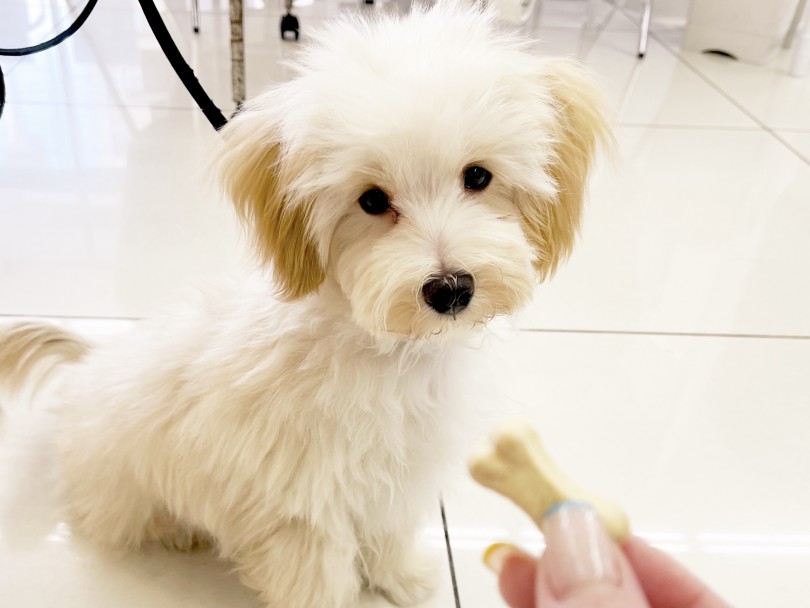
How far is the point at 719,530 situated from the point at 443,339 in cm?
52

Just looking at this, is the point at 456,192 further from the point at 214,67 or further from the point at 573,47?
the point at 573,47

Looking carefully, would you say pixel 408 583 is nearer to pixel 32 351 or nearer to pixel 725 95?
pixel 32 351

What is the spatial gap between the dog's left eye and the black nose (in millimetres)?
98

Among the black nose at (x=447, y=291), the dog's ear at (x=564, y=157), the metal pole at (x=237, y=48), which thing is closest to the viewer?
the black nose at (x=447, y=291)

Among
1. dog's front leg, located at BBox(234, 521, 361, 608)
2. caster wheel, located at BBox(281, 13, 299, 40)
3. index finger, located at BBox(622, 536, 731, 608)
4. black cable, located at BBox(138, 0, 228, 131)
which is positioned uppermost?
black cable, located at BBox(138, 0, 228, 131)

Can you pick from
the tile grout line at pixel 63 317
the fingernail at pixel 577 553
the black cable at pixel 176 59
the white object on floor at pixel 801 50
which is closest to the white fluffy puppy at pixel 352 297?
the fingernail at pixel 577 553

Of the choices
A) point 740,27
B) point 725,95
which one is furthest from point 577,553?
point 740,27

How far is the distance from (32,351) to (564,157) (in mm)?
662

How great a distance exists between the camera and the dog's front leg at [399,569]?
814 millimetres

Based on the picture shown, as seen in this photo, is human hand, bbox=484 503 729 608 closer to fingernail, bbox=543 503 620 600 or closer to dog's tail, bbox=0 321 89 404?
fingernail, bbox=543 503 620 600

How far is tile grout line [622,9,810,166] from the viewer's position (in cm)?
191

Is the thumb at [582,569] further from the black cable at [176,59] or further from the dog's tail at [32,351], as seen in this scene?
the black cable at [176,59]

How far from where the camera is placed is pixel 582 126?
2.36ft

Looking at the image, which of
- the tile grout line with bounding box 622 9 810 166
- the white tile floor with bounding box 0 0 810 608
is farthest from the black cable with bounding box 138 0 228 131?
the tile grout line with bounding box 622 9 810 166
